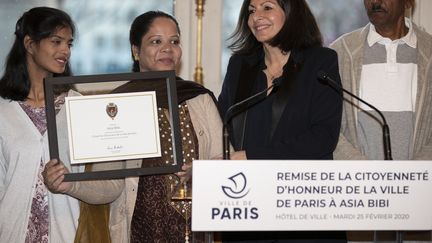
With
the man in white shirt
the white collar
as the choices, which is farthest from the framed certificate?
the white collar

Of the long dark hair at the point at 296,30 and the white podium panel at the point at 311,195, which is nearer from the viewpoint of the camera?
the white podium panel at the point at 311,195

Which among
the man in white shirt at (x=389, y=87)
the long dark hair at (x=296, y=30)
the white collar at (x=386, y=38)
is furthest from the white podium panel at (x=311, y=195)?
the white collar at (x=386, y=38)

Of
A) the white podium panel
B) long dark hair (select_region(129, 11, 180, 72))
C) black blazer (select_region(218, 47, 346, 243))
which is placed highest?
long dark hair (select_region(129, 11, 180, 72))

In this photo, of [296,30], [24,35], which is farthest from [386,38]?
[24,35]

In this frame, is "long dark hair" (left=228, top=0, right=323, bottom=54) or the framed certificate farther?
"long dark hair" (left=228, top=0, right=323, bottom=54)

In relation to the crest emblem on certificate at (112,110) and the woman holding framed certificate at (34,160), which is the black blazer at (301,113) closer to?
the crest emblem on certificate at (112,110)

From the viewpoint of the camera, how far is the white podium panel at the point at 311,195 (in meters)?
2.34

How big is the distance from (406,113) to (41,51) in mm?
1587

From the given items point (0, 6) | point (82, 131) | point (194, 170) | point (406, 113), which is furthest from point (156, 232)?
point (0, 6)

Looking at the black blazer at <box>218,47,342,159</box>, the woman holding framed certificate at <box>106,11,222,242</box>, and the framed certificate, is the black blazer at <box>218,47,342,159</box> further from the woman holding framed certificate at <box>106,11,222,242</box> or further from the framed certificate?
the framed certificate

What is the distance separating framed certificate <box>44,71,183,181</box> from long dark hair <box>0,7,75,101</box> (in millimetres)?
426

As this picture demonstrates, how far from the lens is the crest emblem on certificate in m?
2.80

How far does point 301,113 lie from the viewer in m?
2.95

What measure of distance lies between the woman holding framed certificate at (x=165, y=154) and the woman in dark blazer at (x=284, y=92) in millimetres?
129
